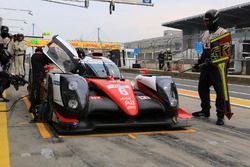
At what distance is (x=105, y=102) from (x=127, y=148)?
1.07m

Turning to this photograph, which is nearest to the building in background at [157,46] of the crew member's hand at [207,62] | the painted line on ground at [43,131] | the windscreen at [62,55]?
the crew member's hand at [207,62]

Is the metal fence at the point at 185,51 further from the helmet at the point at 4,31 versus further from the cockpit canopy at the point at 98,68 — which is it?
the cockpit canopy at the point at 98,68

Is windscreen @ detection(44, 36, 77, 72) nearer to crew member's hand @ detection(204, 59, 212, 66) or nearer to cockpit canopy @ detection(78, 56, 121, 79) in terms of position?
cockpit canopy @ detection(78, 56, 121, 79)

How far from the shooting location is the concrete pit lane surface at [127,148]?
4289 millimetres

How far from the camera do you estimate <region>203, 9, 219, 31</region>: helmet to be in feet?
22.7

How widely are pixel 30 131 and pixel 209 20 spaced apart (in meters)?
3.75

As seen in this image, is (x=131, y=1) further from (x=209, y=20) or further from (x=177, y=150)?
(x=177, y=150)

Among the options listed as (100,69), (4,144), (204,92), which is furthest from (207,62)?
(4,144)

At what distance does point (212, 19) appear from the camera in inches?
274

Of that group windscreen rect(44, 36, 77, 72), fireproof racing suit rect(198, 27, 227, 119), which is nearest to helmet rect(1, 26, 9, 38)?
windscreen rect(44, 36, 77, 72)

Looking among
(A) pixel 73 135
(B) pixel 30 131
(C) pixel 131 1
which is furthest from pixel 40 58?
(C) pixel 131 1

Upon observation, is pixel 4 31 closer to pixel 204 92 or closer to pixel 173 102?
pixel 204 92

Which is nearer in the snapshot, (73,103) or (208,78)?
(73,103)

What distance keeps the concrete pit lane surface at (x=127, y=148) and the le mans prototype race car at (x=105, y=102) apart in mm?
193
